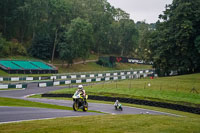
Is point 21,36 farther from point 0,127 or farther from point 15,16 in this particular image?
point 0,127

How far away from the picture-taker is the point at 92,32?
285ft

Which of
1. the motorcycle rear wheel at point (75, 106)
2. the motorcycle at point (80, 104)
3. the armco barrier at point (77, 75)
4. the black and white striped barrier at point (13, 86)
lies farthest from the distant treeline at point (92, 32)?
the motorcycle rear wheel at point (75, 106)

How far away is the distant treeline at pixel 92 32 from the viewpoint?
182 ft

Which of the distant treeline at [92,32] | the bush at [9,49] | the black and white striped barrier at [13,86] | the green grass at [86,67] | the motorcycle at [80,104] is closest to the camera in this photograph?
the motorcycle at [80,104]

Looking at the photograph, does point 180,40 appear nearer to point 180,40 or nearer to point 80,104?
point 180,40

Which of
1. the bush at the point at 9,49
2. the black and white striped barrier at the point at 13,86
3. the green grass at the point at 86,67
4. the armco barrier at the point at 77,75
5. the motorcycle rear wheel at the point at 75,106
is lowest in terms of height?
the motorcycle rear wheel at the point at 75,106

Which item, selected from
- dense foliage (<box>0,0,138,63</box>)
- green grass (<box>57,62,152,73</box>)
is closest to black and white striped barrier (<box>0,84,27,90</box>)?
green grass (<box>57,62,152,73</box>)

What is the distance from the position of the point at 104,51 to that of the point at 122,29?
12758 mm

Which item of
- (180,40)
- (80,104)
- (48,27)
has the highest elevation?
(48,27)

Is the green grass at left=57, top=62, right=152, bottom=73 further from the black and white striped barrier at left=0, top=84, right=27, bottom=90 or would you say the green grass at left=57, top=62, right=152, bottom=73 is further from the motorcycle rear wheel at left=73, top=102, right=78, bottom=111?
the motorcycle rear wheel at left=73, top=102, right=78, bottom=111

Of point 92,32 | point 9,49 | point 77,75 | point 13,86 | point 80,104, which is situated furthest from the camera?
point 92,32

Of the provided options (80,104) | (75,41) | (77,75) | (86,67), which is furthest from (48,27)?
(80,104)

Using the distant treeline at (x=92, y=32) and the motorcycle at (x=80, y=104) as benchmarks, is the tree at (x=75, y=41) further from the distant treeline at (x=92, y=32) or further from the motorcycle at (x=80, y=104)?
the motorcycle at (x=80, y=104)

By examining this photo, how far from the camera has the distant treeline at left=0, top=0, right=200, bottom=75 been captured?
55.3 metres
